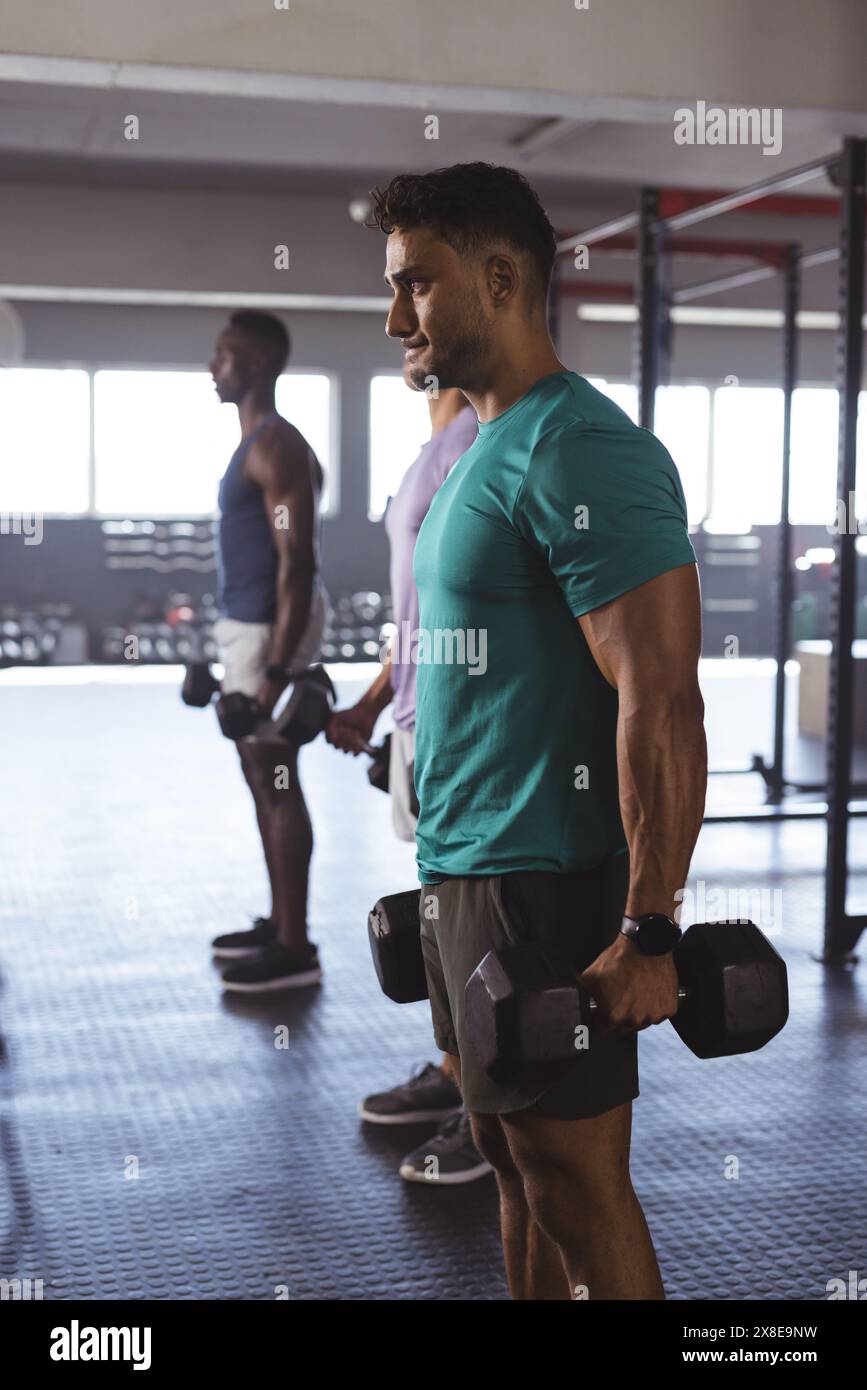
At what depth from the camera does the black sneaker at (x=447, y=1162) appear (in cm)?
230

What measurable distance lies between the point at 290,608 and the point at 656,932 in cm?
205

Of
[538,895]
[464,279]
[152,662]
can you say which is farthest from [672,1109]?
[152,662]

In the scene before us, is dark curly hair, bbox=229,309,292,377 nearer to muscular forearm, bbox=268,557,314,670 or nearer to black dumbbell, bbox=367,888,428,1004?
muscular forearm, bbox=268,557,314,670

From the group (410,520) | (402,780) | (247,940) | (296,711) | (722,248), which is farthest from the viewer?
(722,248)

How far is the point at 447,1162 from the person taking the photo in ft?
7.61

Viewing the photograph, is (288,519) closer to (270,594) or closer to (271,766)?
(270,594)

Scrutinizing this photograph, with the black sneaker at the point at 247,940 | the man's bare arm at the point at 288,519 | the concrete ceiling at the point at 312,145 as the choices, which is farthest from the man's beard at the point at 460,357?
the concrete ceiling at the point at 312,145

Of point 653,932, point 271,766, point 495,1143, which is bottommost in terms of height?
point 495,1143

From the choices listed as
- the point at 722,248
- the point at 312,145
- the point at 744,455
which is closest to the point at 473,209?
the point at 722,248

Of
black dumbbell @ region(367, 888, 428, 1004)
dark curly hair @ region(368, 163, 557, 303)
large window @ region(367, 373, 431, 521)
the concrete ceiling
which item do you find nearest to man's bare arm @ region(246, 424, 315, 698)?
black dumbbell @ region(367, 888, 428, 1004)

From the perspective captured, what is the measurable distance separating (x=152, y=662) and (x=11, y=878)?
594cm

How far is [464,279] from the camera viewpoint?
136cm

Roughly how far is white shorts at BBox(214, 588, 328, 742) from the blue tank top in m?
0.03
